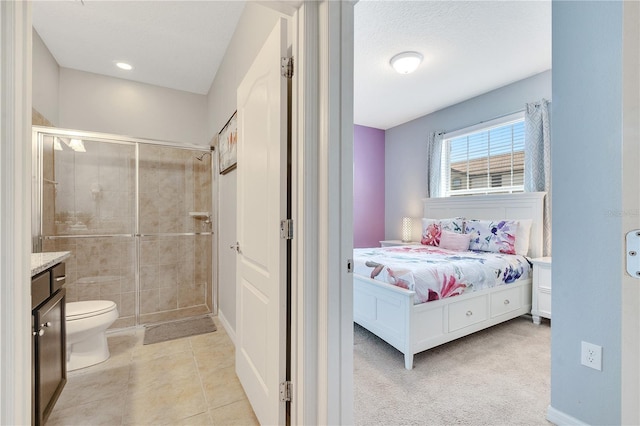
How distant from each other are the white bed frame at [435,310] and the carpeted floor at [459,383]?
14 centimetres

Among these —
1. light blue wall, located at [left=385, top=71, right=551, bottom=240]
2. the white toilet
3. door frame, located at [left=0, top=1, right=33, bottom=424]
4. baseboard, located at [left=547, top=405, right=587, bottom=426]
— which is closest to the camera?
door frame, located at [left=0, top=1, right=33, bottom=424]

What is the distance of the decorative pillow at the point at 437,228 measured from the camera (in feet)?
12.3

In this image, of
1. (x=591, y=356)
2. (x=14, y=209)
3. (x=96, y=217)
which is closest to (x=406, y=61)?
(x=591, y=356)

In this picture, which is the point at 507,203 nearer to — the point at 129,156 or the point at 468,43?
the point at 468,43

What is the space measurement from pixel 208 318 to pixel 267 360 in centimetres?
190

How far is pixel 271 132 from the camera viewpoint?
1344mm

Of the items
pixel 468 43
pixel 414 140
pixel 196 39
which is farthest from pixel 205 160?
pixel 414 140

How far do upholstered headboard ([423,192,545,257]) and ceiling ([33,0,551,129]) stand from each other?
1.44 m

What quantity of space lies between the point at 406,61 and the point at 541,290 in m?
2.68

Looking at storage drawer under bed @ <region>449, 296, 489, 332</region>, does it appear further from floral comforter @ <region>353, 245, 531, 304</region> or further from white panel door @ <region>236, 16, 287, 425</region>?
white panel door @ <region>236, 16, 287, 425</region>

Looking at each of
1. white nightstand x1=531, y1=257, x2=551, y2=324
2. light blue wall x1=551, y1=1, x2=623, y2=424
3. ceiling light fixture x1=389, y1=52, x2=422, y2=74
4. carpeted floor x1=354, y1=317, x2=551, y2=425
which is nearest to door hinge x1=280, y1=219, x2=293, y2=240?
carpeted floor x1=354, y1=317, x2=551, y2=425

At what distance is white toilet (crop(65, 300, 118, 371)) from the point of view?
189 centimetres

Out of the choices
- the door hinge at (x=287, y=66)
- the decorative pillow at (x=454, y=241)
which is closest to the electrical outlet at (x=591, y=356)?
the door hinge at (x=287, y=66)

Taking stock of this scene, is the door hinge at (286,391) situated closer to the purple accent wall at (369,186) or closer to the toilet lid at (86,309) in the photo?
the toilet lid at (86,309)
